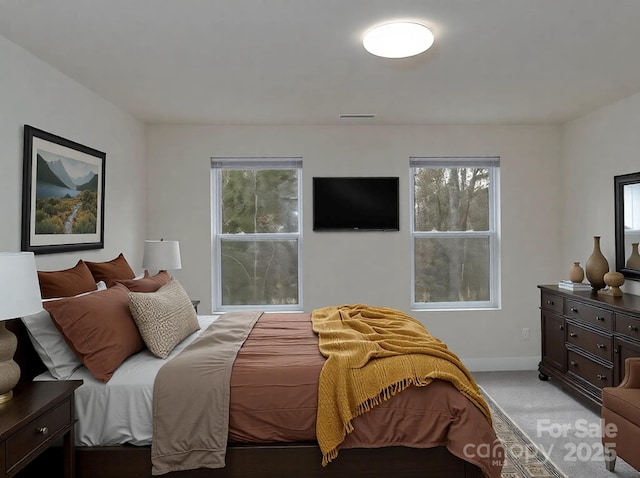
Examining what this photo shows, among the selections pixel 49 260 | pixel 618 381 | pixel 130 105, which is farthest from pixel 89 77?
pixel 618 381

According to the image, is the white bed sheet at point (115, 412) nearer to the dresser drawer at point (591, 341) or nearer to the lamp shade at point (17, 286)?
the lamp shade at point (17, 286)

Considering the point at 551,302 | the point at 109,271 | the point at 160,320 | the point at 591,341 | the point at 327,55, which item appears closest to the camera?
the point at 160,320

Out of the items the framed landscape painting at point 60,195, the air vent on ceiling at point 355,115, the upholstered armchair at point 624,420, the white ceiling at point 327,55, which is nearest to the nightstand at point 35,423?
the framed landscape painting at point 60,195

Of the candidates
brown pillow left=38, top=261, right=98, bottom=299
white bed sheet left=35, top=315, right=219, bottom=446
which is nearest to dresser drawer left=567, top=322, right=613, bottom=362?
white bed sheet left=35, top=315, right=219, bottom=446

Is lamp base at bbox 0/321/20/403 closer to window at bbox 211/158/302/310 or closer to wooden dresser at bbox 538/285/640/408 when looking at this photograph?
window at bbox 211/158/302/310

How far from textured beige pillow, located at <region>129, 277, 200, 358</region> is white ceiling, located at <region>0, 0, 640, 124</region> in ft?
4.92

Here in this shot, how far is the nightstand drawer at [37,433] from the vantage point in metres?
1.76

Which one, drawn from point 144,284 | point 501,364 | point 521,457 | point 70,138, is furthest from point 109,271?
point 501,364

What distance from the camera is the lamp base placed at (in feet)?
6.39

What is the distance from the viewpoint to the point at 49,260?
3098 mm

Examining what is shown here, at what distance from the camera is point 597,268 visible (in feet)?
13.1

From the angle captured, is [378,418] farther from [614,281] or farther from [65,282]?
[614,281]

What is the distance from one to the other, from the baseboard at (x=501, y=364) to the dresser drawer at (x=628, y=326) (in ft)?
5.43

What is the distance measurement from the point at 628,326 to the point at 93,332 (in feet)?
11.3
